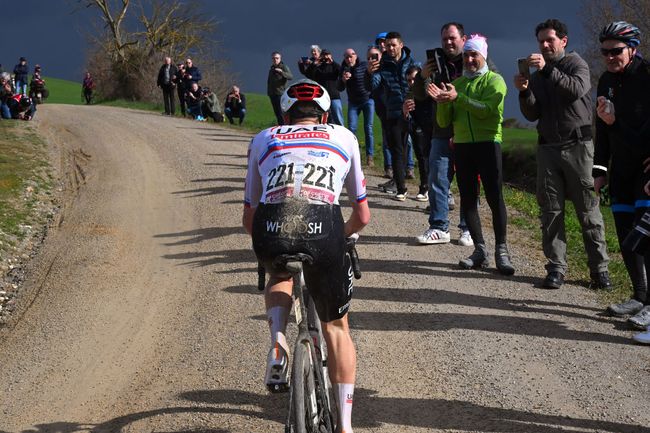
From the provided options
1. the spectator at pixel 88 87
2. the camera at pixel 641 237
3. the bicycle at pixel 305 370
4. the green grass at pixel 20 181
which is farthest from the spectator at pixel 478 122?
the spectator at pixel 88 87

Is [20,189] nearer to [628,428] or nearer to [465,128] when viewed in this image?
[465,128]

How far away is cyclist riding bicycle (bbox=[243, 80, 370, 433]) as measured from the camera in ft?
15.2

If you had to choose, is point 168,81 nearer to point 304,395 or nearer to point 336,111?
point 336,111

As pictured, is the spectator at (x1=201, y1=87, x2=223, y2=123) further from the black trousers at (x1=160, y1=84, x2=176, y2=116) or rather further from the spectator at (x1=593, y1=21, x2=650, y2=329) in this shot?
the spectator at (x1=593, y1=21, x2=650, y2=329)

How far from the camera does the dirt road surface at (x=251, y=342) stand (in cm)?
604

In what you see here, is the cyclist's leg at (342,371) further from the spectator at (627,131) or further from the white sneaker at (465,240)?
the white sneaker at (465,240)

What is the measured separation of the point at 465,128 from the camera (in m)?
9.42

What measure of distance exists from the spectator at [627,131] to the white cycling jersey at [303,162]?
11.2ft

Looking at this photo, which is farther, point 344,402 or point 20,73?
point 20,73

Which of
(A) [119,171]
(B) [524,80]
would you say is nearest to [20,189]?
(A) [119,171]

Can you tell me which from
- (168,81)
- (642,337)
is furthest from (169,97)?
(642,337)

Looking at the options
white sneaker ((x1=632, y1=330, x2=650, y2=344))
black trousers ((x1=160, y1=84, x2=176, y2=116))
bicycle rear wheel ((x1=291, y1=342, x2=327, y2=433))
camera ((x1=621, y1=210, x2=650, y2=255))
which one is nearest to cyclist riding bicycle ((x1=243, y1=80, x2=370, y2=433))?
bicycle rear wheel ((x1=291, y1=342, x2=327, y2=433))

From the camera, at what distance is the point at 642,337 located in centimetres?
730

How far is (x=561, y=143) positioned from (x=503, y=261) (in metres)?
1.49
